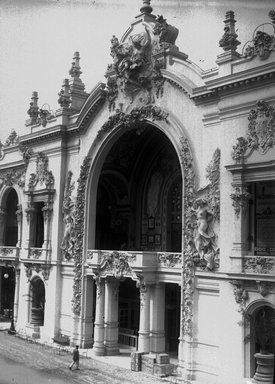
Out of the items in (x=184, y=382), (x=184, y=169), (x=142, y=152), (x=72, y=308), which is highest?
(x=142, y=152)

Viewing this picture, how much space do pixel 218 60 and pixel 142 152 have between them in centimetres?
1021

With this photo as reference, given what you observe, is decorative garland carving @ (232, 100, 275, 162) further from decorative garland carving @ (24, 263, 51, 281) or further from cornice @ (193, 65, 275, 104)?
decorative garland carving @ (24, 263, 51, 281)

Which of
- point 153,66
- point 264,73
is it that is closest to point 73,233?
point 153,66

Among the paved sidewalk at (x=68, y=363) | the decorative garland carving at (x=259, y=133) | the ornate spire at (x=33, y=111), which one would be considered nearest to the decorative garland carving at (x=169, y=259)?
the paved sidewalk at (x=68, y=363)

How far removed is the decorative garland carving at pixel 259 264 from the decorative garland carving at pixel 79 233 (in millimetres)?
11161

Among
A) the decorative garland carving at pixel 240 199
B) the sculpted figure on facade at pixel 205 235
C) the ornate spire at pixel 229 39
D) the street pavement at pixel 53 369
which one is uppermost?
the ornate spire at pixel 229 39

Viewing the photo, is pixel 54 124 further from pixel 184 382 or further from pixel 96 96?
pixel 184 382

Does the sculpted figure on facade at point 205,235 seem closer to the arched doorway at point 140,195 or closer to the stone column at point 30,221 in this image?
the arched doorway at point 140,195

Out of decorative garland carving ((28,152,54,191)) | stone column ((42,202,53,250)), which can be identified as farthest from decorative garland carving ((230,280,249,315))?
decorative garland carving ((28,152,54,191))

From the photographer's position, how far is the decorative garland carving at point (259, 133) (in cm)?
1870

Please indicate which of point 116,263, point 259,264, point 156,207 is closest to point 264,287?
point 259,264

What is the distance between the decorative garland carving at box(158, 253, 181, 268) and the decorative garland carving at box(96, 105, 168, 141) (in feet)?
19.1

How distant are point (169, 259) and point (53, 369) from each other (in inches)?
267

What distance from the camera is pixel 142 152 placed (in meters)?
30.3
